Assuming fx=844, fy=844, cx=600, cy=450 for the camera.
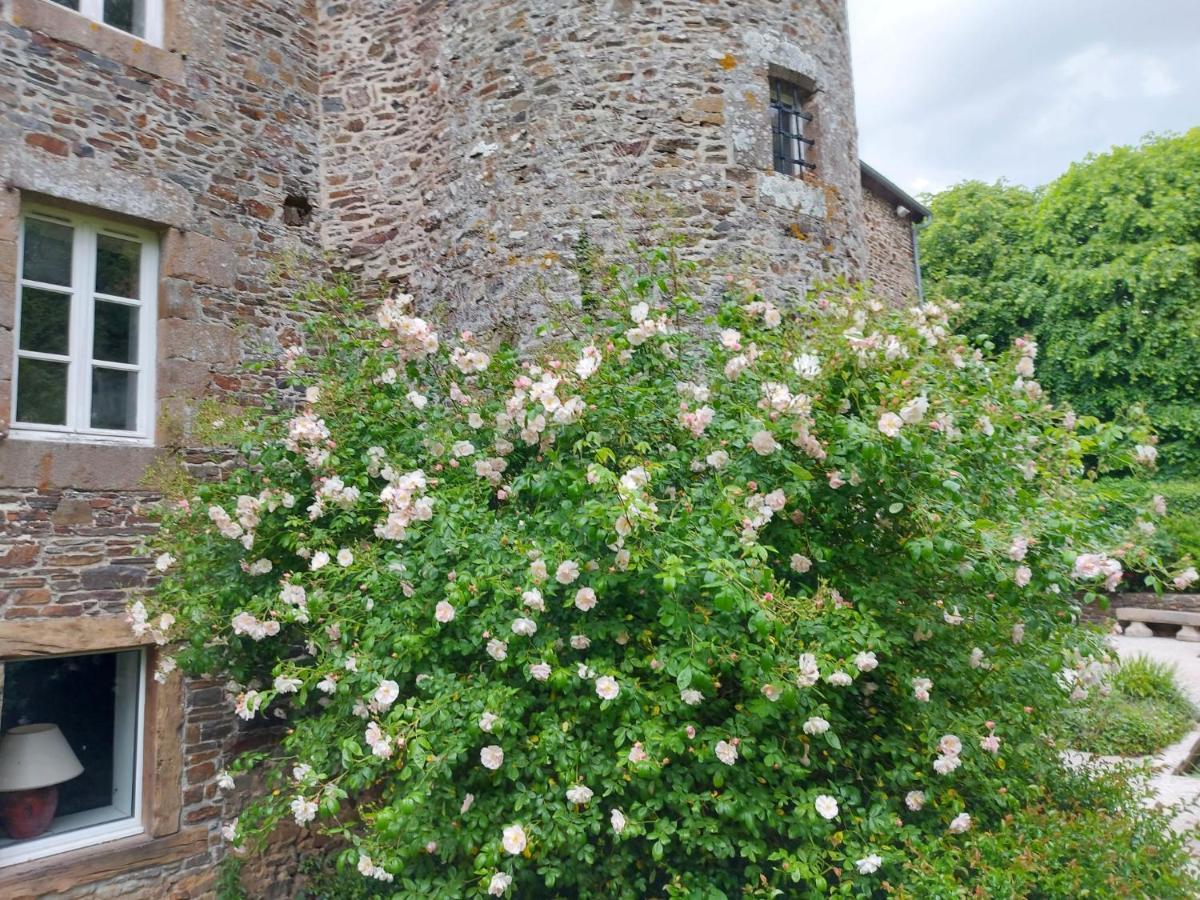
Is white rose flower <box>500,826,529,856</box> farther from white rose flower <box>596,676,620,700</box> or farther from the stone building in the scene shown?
the stone building

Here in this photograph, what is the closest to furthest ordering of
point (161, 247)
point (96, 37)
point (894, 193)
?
point (96, 37), point (161, 247), point (894, 193)

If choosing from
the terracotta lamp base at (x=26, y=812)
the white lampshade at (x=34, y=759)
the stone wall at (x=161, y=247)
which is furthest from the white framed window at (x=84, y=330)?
the terracotta lamp base at (x=26, y=812)

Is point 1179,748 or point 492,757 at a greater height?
point 492,757

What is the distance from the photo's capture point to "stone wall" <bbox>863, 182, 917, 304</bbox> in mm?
12086

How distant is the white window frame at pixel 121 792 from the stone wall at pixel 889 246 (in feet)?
33.0

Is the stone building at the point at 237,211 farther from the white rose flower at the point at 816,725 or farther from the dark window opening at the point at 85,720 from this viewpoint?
the white rose flower at the point at 816,725

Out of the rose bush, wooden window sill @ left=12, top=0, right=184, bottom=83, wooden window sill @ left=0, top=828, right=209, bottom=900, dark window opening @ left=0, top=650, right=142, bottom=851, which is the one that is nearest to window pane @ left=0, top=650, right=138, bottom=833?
dark window opening @ left=0, top=650, right=142, bottom=851

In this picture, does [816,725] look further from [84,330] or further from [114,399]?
[84,330]

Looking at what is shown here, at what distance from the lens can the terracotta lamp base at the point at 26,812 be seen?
174 inches

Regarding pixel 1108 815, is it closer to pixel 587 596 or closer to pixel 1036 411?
pixel 1036 411

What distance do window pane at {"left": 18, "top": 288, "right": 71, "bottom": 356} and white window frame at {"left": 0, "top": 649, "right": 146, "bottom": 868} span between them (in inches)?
67.1

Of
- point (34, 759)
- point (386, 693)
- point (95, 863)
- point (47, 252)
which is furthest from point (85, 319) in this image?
point (386, 693)

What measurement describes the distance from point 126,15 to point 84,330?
2051 mm

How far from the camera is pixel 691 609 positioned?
3.42m
